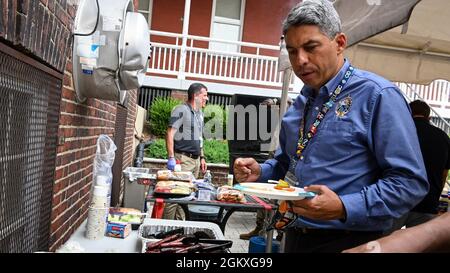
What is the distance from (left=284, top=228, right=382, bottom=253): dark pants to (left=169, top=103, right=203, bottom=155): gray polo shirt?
14.1ft

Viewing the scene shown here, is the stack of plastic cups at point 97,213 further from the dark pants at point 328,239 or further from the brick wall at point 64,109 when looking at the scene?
the dark pants at point 328,239

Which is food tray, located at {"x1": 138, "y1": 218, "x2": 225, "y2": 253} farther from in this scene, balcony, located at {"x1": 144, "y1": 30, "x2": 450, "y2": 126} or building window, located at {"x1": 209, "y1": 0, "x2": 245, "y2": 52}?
building window, located at {"x1": 209, "y1": 0, "x2": 245, "y2": 52}

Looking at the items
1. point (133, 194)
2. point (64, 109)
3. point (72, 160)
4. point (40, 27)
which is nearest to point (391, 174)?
point (40, 27)

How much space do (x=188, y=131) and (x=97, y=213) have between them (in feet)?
11.8

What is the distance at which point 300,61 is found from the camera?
1.94 m

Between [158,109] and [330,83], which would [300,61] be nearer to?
[330,83]

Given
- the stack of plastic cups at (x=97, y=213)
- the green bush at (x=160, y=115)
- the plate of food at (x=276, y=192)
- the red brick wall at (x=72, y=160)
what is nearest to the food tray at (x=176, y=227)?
the stack of plastic cups at (x=97, y=213)

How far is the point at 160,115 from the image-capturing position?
12906 millimetres

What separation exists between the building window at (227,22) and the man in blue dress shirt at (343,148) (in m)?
14.6

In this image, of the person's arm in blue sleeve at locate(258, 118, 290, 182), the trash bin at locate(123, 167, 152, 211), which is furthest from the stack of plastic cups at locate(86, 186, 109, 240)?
the trash bin at locate(123, 167, 152, 211)

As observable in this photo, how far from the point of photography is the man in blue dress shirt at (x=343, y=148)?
173 cm

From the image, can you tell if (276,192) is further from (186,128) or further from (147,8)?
(147,8)

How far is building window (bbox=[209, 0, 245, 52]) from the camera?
16375 mm
